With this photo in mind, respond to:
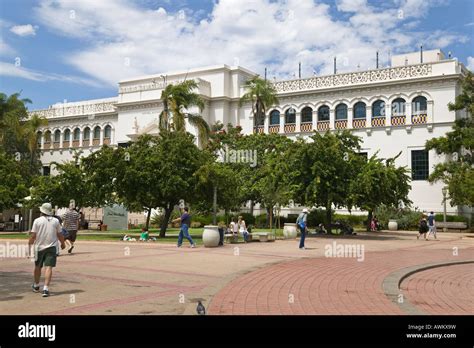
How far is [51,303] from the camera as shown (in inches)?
312

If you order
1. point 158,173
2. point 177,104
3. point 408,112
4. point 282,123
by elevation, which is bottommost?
point 158,173

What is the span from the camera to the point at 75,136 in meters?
67.1

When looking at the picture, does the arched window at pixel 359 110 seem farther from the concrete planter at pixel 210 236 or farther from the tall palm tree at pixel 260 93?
the concrete planter at pixel 210 236

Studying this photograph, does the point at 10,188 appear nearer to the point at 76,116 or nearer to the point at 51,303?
the point at 51,303

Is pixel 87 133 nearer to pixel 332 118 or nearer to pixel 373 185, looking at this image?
pixel 332 118

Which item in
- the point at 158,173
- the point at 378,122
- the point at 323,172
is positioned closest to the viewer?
the point at 158,173

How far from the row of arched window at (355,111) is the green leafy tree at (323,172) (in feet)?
61.1

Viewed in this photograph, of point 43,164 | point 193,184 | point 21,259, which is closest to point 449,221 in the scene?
point 193,184

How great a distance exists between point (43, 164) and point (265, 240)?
52.8 m

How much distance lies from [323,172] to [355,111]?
22314 millimetres

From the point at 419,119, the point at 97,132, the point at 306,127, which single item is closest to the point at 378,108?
the point at 419,119

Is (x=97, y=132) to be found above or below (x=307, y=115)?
above

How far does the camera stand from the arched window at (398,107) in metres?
45.5

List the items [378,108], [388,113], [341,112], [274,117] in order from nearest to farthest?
[388,113]
[378,108]
[341,112]
[274,117]
